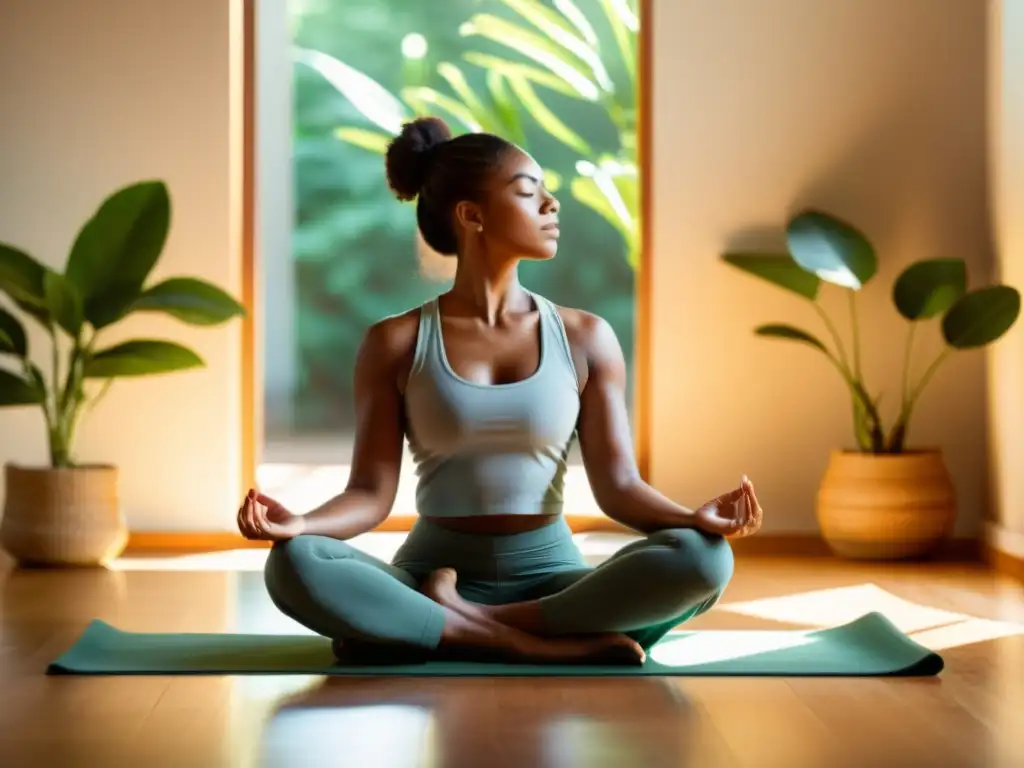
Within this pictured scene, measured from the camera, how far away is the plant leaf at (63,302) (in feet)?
13.6

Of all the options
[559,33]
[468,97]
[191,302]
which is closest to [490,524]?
[191,302]

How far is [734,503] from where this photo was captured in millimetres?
2699

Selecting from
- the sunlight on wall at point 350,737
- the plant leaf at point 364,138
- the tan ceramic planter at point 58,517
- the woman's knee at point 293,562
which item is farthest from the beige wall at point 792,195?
the sunlight on wall at point 350,737

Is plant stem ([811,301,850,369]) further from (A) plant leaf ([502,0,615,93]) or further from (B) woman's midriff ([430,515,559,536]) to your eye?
(B) woman's midriff ([430,515,559,536])

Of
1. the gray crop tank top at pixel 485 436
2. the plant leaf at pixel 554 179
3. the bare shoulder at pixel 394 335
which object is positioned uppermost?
the plant leaf at pixel 554 179

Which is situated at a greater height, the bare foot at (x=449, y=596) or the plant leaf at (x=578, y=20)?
the plant leaf at (x=578, y=20)

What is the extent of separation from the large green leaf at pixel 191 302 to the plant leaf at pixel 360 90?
3.08 feet

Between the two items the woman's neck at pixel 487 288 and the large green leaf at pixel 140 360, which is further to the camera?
the large green leaf at pixel 140 360

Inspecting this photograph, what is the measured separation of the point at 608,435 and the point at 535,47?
239cm

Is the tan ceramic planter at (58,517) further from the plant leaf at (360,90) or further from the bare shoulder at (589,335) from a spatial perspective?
the bare shoulder at (589,335)

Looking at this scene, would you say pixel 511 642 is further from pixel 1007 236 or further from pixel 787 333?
pixel 1007 236

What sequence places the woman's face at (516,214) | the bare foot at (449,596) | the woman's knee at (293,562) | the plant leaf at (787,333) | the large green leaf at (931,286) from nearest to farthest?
1. the woman's knee at (293,562)
2. the bare foot at (449,596)
3. the woman's face at (516,214)
4. the large green leaf at (931,286)
5. the plant leaf at (787,333)

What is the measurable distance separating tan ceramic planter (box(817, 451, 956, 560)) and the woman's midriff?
1.84 m

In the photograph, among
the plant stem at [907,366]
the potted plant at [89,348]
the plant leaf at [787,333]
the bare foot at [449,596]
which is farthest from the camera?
the plant stem at [907,366]
